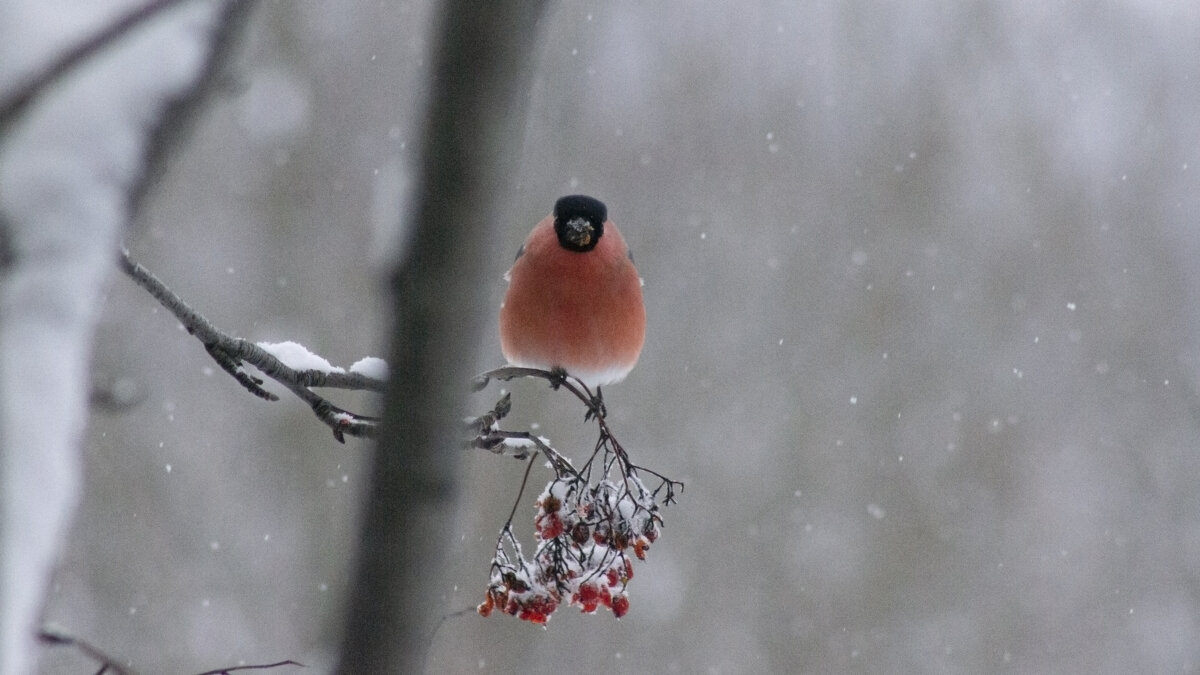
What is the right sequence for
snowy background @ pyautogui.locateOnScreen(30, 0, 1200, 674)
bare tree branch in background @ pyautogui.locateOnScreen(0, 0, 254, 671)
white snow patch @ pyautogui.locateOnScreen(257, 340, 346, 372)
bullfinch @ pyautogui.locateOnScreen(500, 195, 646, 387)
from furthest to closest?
snowy background @ pyautogui.locateOnScreen(30, 0, 1200, 674) → bullfinch @ pyautogui.locateOnScreen(500, 195, 646, 387) → white snow patch @ pyautogui.locateOnScreen(257, 340, 346, 372) → bare tree branch in background @ pyautogui.locateOnScreen(0, 0, 254, 671)

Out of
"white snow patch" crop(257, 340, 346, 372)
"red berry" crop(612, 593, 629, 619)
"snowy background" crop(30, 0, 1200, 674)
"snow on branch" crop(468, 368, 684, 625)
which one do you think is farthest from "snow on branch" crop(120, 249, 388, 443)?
"snowy background" crop(30, 0, 1200, 674)

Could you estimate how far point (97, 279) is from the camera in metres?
0.31

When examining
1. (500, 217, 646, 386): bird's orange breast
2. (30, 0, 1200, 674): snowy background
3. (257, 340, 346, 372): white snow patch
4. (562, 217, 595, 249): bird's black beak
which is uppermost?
(30, 0, 1200, 674): snowy background

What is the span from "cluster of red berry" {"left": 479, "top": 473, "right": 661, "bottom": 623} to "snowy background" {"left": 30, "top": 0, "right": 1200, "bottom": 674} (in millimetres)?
4779

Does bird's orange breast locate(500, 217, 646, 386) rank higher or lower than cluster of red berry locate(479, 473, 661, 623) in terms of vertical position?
higher

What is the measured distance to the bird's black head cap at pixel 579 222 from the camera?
8.42 ft

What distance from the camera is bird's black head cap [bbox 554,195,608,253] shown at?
8.42ft

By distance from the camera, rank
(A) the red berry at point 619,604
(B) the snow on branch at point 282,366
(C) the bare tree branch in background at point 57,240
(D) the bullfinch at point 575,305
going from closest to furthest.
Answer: (C) the bare tree branch in background at point 57,240 < (B) the snow on branch at point 282,366 < (A) the red berry at point 619,604 < (D) the bullfinch at point 575,305

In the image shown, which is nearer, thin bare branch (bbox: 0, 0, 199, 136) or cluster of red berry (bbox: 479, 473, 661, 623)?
thin bare branch (bbox: 0, 0, 199, 136)

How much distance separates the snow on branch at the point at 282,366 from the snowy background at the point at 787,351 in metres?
4.80

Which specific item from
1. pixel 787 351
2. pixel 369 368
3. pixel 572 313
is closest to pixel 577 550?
pixel 369 368

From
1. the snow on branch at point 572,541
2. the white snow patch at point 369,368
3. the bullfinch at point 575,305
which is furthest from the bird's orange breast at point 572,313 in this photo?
the white snow patch at point 369,368

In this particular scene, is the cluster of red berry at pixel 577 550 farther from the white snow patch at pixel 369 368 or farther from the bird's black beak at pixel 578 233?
the bird's black beak at pixel 578 233

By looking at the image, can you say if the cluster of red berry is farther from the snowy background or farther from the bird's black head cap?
the snowy background
